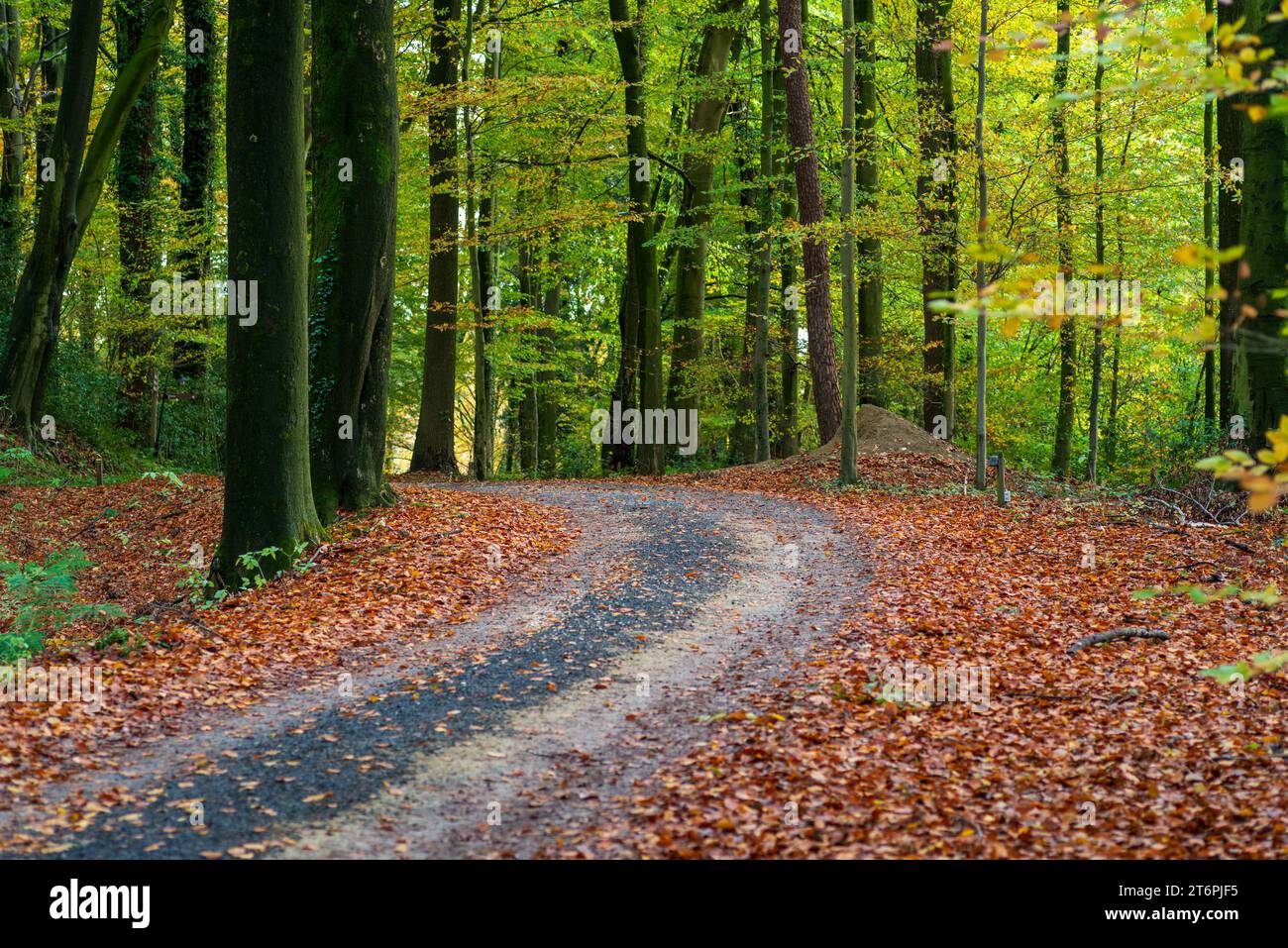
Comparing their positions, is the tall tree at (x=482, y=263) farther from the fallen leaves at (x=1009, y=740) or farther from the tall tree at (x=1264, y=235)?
the tall tree at (x=1264, y=235)

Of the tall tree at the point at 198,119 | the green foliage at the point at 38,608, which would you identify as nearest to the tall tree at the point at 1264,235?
the green foliage at the point at 38,608

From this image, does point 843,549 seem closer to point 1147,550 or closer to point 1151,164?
point 1147,550

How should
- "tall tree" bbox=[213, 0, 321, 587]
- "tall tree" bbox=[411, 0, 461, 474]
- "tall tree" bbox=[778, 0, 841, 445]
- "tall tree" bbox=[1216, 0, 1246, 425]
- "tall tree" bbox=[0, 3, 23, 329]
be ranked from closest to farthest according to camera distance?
"tall tree" bbox=[213, 0, 321, 587]
"tall tree" bbox=[1216, 0, 1246, 425]
"tall tree" bbox=[778, 0, 841, 445]
"tall tree" bbox=[411, 0, 461, 474]
"tall tree" bbox=[0, 3, 23, 329]

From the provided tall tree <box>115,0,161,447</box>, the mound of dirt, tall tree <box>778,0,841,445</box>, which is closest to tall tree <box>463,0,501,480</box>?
tall tree <box>778,0,841,445</box>

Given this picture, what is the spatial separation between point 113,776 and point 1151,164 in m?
19.6

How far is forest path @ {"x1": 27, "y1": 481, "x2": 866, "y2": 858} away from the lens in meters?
5.17

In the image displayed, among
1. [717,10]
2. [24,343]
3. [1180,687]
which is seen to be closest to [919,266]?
[717,10]

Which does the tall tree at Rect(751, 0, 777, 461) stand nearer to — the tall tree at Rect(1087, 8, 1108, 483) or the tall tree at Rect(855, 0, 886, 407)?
the tall tree at Rect(855, 0, 886, 407)

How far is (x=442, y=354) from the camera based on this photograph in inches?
752

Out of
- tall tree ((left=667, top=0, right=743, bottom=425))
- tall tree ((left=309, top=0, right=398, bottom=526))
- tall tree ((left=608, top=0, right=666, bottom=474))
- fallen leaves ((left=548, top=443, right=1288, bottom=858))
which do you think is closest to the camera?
fallen leaves ((left=548, top=443, right=1288, bottom=858))

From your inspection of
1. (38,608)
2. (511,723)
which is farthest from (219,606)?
Answer: (511,723)

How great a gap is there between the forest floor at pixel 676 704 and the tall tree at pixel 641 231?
29.2ft

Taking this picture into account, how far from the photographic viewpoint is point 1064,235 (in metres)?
15.0

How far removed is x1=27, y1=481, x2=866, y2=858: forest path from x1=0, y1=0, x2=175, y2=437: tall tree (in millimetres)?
11984
